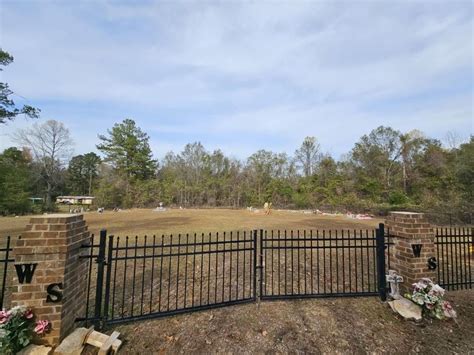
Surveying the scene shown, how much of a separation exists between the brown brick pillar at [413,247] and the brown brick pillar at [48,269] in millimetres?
4903

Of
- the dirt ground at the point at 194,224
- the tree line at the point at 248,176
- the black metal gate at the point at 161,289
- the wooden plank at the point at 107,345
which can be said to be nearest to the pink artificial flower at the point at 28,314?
the black metal gate at the point at 161,289

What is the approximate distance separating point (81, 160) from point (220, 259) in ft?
175

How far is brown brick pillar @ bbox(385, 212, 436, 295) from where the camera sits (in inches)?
157

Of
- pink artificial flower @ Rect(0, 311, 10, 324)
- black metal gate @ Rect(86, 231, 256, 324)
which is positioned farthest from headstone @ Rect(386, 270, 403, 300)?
pink artificial flower @ Rect(0, 311, 10, 324)

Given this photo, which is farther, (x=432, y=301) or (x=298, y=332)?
(x=432, y=301)

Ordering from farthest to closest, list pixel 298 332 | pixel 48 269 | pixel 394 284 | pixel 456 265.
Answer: pixel 456 265 < pixel 394 284 < pixel 298 332 < pixel 48 269

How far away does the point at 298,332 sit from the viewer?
321 centimetres

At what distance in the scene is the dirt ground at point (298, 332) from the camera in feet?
9.65

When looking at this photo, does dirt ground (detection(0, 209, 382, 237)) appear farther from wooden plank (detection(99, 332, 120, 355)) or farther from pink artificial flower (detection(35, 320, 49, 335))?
pink artificial flower (detection(35, 320, 49, 335))

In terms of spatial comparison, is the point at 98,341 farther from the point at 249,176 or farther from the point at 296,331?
the point at 249,176

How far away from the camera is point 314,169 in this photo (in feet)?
118

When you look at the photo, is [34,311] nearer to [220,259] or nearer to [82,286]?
[82,286]

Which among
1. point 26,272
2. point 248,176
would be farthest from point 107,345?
point 248,176

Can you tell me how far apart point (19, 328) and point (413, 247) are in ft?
17.5
